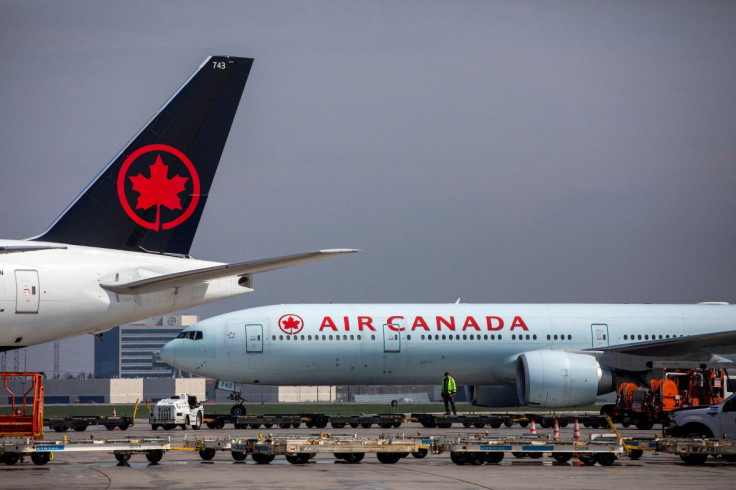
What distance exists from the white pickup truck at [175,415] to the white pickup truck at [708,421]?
16.7 metres

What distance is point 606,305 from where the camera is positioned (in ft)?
144

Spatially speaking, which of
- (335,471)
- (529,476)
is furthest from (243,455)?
(529,476)

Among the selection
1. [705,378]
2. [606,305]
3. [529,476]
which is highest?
[606,305]

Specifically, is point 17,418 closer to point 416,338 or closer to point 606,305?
point 416,338

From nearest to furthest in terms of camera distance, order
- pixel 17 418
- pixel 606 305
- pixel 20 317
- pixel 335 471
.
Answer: pixel 20 317
pixel 335 471
pixel 17 418
pixel 606 305

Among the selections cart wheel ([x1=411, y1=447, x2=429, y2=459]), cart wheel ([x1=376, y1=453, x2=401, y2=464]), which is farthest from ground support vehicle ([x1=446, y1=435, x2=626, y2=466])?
cart wheel ([x1=376, y1=453, x2=401, y2=464])

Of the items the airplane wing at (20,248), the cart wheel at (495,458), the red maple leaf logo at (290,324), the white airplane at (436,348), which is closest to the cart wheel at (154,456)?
the airplane wing at (20,248)

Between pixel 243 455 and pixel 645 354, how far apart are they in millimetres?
21104

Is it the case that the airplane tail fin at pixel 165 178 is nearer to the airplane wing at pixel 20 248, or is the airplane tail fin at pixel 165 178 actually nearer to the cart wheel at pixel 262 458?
the airplane wing at pixel 20 248

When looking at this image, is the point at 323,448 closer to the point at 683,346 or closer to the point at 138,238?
the point at 138,238

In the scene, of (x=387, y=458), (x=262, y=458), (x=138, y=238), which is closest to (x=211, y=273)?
(x=138, y=238)

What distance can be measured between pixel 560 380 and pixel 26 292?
23139mm

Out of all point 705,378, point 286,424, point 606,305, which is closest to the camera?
point 705,378

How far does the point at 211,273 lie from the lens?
1947 centimetres
